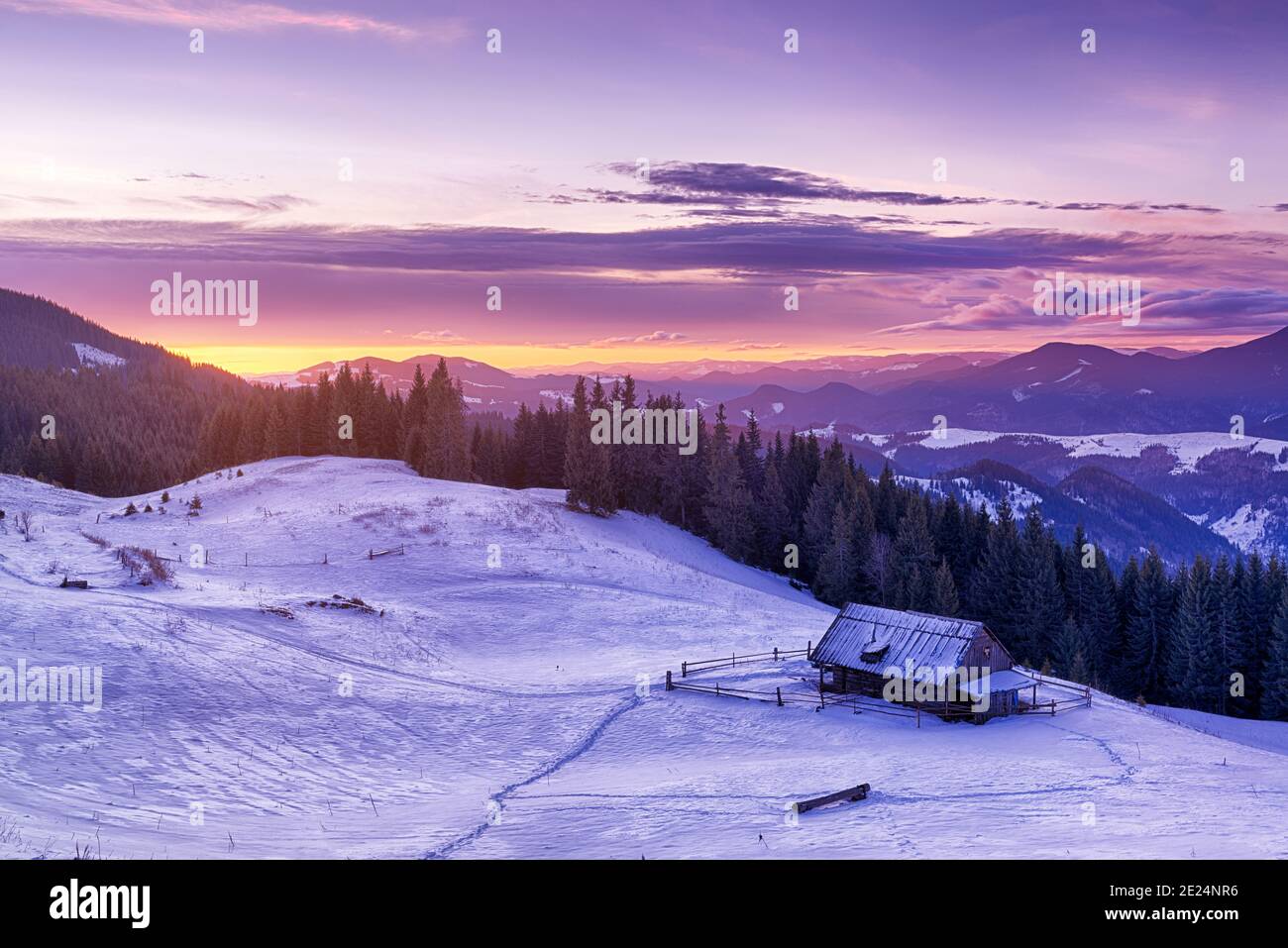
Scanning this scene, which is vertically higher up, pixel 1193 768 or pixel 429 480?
pixel 429 480

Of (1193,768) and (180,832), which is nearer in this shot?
(180,832)

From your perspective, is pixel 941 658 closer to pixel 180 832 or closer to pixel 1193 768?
pixel 1193 768

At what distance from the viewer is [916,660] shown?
125 ft

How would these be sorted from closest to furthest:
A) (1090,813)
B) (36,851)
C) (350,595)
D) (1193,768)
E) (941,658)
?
(36,851), (1090,813), (1193,768), (941,658), (350,595)

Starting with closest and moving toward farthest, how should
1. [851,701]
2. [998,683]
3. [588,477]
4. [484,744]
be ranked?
[484,744]
[998,683]
[851,701]
[588,477]

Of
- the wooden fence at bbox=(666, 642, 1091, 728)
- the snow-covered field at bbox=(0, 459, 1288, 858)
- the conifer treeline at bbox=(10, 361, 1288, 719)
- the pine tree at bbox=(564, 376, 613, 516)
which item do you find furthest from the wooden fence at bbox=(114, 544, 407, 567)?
the wooden fence at bbox=(666, 642, 1091, 728)

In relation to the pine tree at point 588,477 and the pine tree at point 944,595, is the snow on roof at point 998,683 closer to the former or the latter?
the pine tree at point 944,595

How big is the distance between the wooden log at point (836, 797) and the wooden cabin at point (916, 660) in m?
14.6

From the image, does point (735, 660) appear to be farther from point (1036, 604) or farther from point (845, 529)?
point (1036, 604)

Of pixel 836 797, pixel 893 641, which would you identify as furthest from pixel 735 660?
pixel 836 797

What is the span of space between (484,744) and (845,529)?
193 feet
